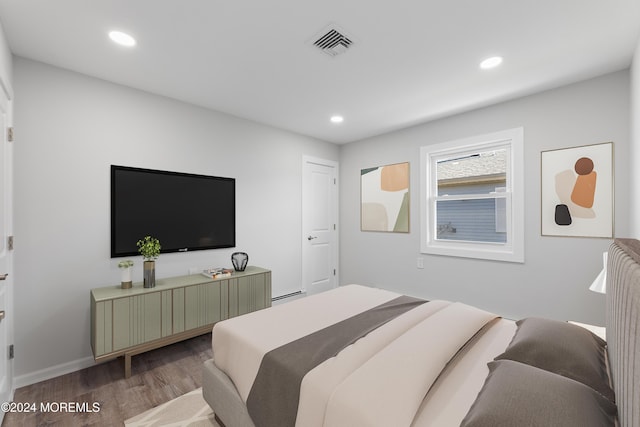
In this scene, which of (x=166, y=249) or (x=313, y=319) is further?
(x=166, y=249)

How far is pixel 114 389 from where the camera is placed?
216 cm

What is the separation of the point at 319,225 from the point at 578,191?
124 inches

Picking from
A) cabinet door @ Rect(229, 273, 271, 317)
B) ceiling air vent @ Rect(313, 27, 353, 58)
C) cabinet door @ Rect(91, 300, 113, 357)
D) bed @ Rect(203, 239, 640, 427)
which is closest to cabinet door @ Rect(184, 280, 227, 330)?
cabinet door @ Rect(229, 273, 271, 317)

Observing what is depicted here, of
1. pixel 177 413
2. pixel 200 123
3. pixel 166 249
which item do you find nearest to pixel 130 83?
pixel 200 123

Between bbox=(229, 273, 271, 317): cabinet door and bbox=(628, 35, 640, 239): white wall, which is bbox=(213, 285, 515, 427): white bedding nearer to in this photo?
bbox=(229, 273, 271, 317): cabinet door

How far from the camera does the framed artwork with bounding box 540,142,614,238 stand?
8.25 ft

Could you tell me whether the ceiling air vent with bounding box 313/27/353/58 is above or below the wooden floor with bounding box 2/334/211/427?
above

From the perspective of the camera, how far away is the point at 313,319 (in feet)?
6.07

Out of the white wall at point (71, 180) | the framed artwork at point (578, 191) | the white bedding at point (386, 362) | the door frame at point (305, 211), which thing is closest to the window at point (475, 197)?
the framed artwork at point (578, 191)

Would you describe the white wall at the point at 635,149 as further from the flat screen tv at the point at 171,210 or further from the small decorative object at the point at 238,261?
the flat screen tv at the point at 171,210

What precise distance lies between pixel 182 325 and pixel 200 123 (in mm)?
2168

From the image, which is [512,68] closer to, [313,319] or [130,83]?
[313,319]

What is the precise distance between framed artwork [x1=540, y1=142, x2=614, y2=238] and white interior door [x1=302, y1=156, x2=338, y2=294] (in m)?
2.82

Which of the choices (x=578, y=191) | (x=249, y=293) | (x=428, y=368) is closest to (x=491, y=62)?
(x=578, y=191)
